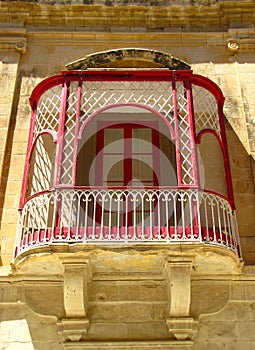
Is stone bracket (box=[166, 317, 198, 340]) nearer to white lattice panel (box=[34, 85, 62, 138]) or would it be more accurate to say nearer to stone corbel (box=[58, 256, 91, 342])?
stone corbel (box=[58, 256, 91, 342])

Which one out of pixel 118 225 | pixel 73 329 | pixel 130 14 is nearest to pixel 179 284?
pixel 118 225

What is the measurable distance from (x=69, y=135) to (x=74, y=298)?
7.17ft

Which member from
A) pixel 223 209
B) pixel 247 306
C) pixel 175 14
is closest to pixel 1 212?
pixel 223 209

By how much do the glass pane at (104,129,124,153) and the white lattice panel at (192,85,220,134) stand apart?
3.71ft

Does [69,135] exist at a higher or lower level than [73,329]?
higher

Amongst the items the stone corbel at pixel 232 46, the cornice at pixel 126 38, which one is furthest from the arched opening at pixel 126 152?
the stone corbel at pixel 232 46

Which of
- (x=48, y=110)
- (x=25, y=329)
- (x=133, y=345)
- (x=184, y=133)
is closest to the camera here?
(x=133, y=345)

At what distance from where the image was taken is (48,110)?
745 cm

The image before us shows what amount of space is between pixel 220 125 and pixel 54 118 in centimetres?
227

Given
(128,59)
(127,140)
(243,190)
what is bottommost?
(243,190)

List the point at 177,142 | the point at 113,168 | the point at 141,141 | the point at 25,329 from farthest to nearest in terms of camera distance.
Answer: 1. the point at 141,141
2. the point at 113,168
3. the point at 177,142
4. the point at 25,329

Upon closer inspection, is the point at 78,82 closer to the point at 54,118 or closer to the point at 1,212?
the point at 54,118

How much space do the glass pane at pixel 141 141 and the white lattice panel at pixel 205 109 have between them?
0.74 metres

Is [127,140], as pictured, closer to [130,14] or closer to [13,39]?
[130,14]
